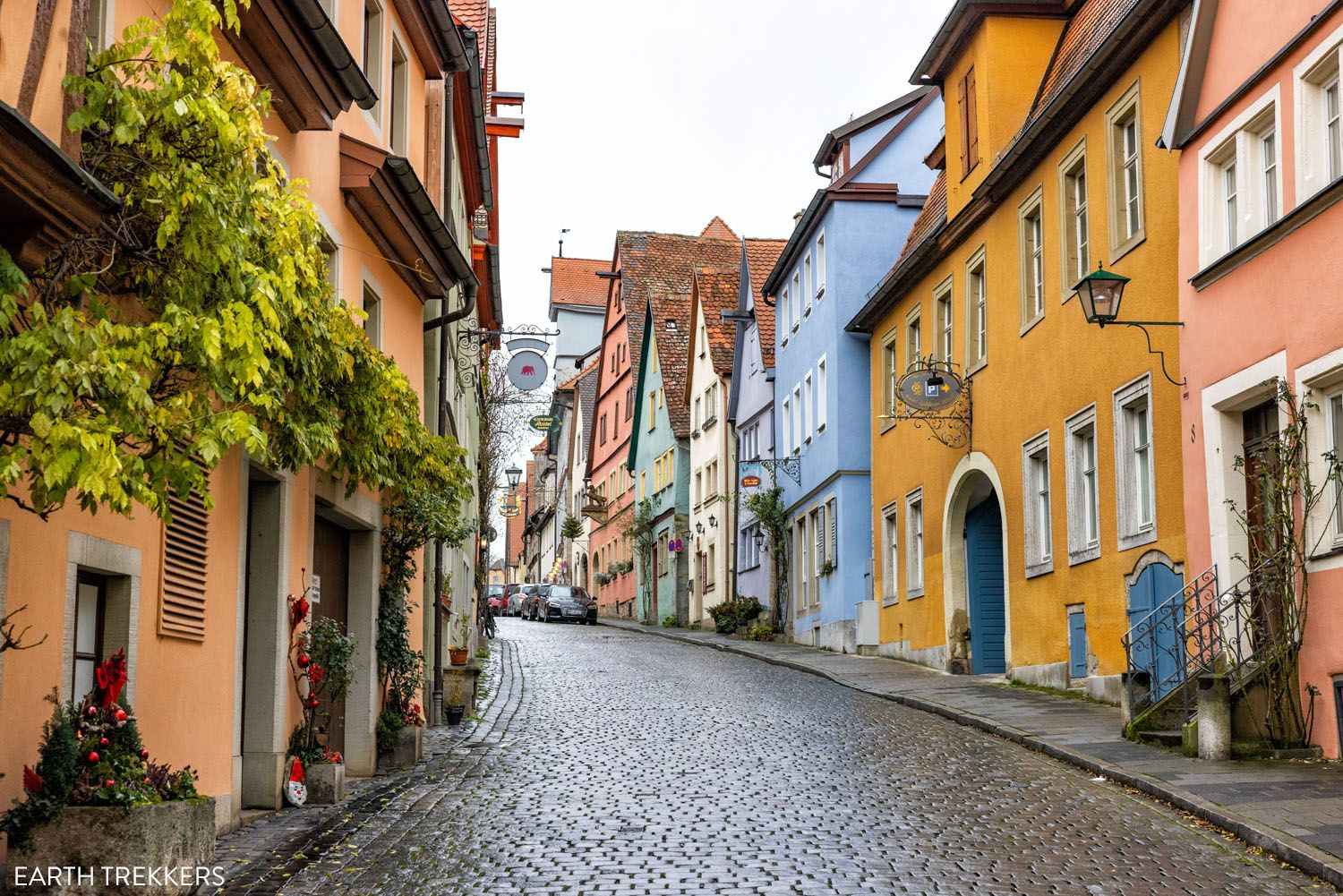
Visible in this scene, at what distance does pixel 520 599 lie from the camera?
204 ft

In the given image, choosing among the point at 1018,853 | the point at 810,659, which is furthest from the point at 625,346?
the point at 1018,853

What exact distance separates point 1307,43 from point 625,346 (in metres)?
47.3

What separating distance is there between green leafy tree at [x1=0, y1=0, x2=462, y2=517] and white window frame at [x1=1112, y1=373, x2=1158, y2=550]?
11.6 metres

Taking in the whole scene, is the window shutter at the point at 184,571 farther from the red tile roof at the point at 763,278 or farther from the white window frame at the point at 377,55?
the red tile roof at the point at 763,278

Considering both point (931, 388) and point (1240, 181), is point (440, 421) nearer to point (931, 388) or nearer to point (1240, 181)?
point (931, 388)

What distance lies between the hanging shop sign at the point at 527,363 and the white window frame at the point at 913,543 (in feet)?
29.0

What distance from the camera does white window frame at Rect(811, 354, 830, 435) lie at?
33438mm

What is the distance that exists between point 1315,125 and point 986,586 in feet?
41.7

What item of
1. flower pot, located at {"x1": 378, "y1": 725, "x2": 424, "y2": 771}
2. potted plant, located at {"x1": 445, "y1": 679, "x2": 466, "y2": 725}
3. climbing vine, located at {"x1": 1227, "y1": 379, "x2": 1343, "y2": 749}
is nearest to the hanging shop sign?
potted plant, located at {"x1": 445, "y1": 679, "x2": 466, "y2": 725}

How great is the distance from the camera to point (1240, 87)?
14414mm

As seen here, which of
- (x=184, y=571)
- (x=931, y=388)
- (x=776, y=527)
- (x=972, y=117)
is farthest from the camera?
(x=776, y=527)

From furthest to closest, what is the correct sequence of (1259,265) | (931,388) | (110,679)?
1. (931,388)
2. (1259,265)
3. (110,679)

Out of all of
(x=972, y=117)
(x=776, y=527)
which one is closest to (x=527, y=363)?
(x=972, y=117)

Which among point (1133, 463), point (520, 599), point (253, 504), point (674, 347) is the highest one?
point (674, 347)
